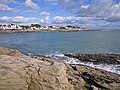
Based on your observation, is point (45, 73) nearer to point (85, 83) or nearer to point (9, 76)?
point (9, 76)

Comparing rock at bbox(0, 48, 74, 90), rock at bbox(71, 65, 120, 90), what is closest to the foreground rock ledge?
rock at bbox(0, 48, 74, 90)

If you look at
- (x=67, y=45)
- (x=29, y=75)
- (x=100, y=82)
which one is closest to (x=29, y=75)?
(x=29, y=75)

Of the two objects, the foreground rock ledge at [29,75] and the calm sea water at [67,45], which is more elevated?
the foreground rock ledge at [29,75]

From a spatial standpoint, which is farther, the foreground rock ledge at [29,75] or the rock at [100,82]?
the rock at [100,82]

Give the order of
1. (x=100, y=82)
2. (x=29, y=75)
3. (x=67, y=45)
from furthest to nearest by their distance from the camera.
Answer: (x=67, y=45), (x=100, y=82), (x=29, y=75)

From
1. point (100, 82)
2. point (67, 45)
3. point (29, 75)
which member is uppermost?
point (29, 75)

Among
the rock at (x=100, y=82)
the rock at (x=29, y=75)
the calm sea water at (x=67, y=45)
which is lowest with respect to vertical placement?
the calm sea water at (x=67, y=45)

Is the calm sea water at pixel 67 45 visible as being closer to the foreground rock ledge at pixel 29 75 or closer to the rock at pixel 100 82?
the rock at pixel 100 82

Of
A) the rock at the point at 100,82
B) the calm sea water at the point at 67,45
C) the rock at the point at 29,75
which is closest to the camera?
the rock at the point at 29,75

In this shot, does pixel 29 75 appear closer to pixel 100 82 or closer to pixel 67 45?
pixel 100 82

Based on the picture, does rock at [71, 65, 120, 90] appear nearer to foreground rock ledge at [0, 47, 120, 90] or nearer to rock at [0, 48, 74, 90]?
foreground rock ledge at [0, 47, 120, 90]

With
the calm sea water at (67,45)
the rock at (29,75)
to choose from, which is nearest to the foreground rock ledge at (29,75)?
the rock at (29,75)

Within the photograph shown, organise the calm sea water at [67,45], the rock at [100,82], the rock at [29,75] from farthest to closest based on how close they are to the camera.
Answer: the calm sea water at [67,45] < the rock at [100,82] < the rock at [29,75]

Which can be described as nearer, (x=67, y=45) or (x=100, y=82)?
(x=100, y=82)
